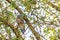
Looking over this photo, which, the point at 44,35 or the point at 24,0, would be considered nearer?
the point at 24,0

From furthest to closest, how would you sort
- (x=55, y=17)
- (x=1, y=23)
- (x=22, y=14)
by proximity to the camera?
1. (x=55, y=17)
2. (x=22, y=14)
3. (x=1, y=23)

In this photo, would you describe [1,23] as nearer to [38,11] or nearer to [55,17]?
[38,11]

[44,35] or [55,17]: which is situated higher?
[55,17]

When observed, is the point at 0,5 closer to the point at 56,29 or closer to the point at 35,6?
the point at 35,6

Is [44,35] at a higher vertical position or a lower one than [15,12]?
lower

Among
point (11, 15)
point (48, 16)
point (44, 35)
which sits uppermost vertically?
point (11, 15)

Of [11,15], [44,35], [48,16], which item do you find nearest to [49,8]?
[48,16]

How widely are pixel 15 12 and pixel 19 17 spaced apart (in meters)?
0.12

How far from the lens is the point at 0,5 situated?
2.32m

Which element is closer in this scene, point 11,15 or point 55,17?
point 11,15

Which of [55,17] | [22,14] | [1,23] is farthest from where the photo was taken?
[55,17]

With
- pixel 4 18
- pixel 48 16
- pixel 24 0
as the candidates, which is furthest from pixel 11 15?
pixel 48 16

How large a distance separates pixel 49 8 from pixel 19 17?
445 mm

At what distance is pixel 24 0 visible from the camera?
219cm
